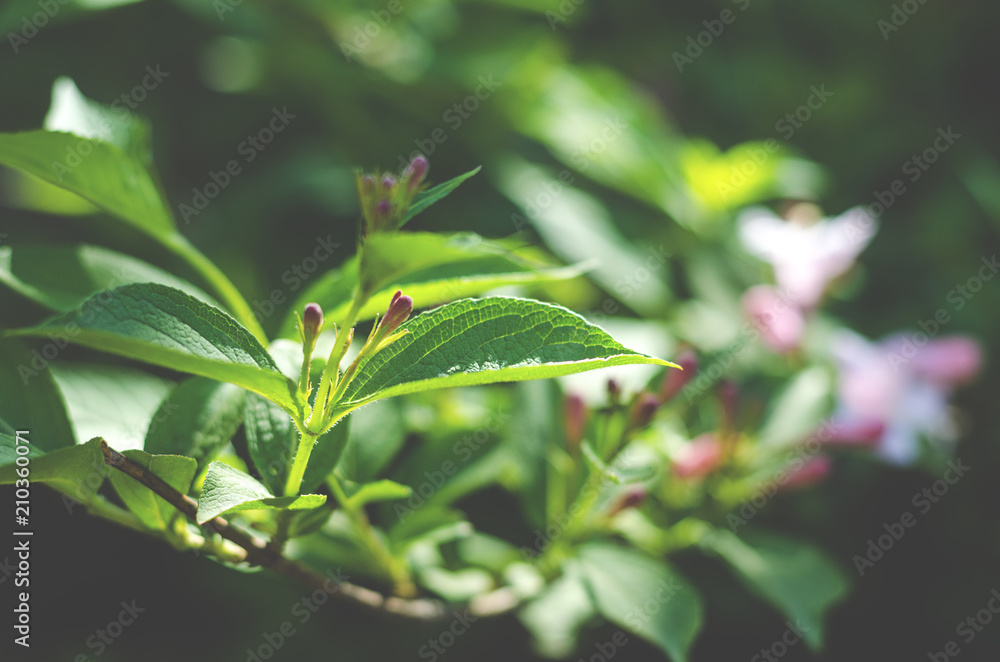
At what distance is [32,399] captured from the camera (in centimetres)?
80

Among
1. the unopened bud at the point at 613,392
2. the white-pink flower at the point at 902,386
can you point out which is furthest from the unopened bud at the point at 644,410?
the white-pink flower at the point at 902,386

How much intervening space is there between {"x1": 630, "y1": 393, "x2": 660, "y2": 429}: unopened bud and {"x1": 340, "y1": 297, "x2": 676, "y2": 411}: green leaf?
29 cm

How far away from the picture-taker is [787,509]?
1.71m

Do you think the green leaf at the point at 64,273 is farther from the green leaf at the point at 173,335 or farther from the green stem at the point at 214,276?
the green leaf at the point at 173,335

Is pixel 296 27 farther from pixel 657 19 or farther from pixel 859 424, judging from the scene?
pixel 859 424

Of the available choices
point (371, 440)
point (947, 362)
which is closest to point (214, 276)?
point (371, 440)

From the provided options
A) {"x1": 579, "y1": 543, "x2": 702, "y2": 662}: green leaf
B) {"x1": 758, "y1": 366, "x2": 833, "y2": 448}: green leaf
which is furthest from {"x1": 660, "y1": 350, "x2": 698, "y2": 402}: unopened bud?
{"x1": 758, "y1": 366, "x2": 833, "y2": 448}: green leaf

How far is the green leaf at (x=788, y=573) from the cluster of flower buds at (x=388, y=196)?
0.80 metres

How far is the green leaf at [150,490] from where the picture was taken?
701mm

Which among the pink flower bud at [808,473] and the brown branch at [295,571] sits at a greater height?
the pink flower bud at [808,473]

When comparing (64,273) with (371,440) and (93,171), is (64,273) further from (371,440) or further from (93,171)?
(371,440)

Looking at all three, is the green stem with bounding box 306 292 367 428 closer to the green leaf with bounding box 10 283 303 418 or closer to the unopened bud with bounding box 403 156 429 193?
the green leaf with bounding box 10 283 303 418

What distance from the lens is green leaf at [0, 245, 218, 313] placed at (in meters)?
0.89

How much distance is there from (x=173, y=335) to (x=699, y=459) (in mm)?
927
